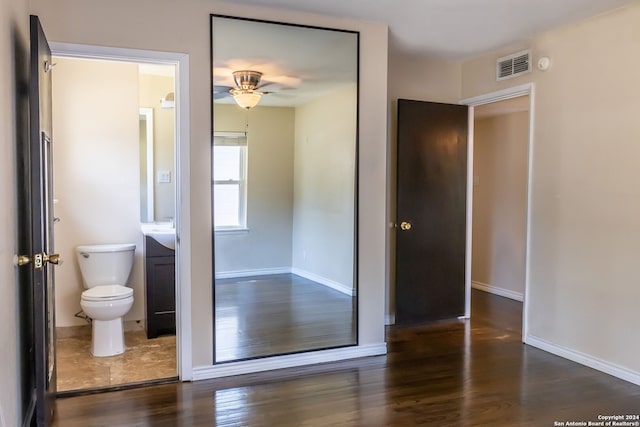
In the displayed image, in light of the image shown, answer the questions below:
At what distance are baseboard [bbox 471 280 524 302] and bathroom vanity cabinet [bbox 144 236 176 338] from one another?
364cm

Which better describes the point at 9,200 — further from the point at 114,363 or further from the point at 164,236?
the point at 164,236

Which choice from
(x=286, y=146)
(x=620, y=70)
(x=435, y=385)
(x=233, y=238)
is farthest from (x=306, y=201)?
(x=620, y=70)

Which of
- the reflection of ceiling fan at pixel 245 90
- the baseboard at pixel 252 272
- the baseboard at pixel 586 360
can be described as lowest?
the baseboard at pixel 586 360

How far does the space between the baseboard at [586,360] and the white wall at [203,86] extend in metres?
1.23

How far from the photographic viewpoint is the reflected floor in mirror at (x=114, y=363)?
3.08 metres

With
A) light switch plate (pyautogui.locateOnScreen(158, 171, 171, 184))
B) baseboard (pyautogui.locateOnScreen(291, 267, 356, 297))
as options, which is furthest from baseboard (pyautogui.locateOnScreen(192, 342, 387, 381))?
light switch plate (pyautogui.locateOnScreen(158, 171, 171, 184))

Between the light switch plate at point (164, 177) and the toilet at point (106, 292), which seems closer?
the toilet at point (106, 292)

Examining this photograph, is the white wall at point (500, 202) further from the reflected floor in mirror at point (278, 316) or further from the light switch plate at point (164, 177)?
the light switch plate at point (164, 177)

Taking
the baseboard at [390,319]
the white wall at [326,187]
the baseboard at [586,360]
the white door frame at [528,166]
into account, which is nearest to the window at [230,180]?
the white wall at [326,187]

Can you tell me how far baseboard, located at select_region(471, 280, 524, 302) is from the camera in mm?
5355

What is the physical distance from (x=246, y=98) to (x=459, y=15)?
1552mm

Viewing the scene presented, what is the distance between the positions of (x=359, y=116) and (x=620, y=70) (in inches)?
67.7

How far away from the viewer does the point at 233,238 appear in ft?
12.1

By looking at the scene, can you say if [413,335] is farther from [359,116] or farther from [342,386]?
[359,116]
